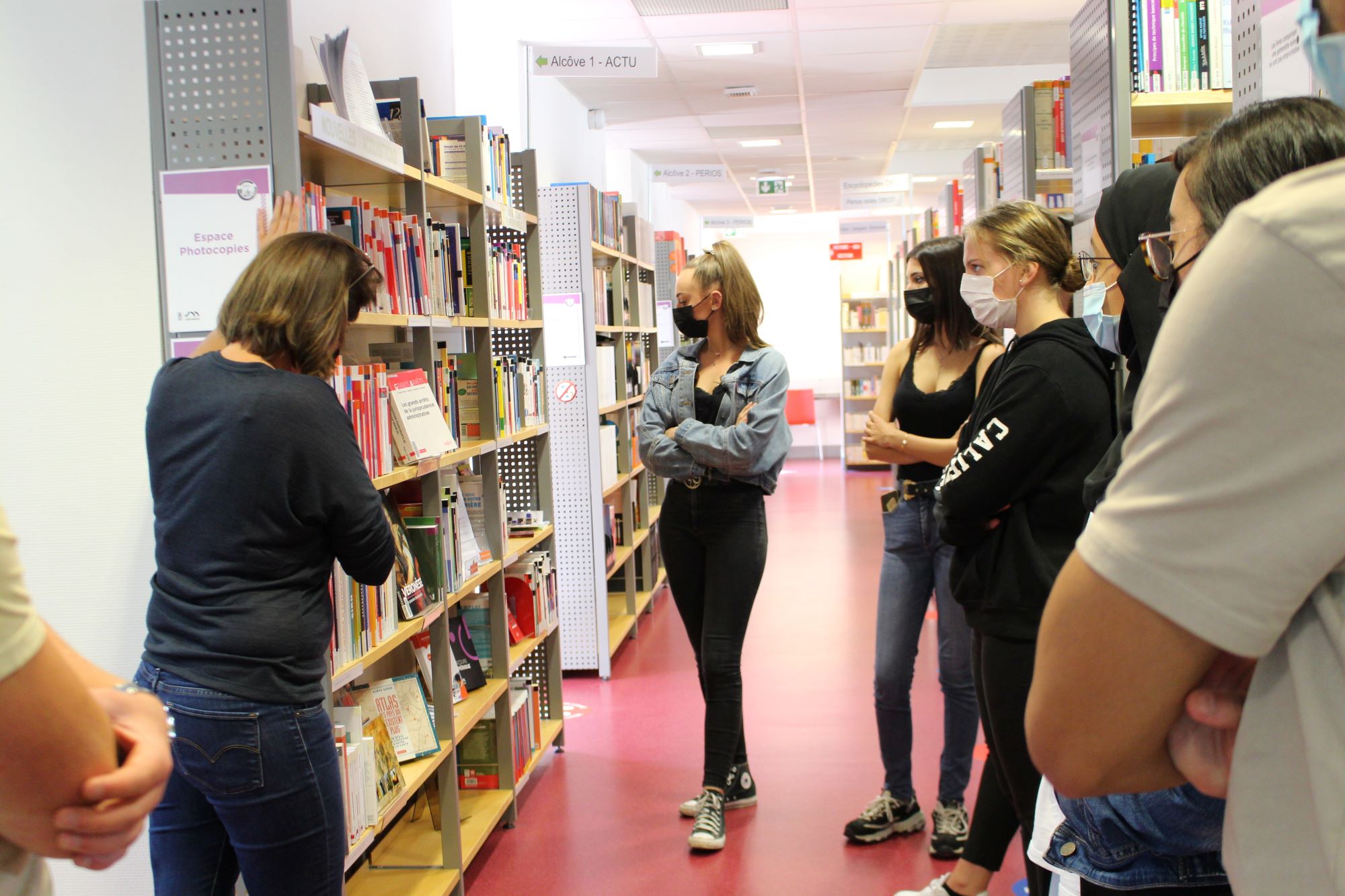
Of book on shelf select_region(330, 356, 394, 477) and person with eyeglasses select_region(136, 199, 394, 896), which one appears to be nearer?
person with eyeglasses select_region(136, 199, 394, 896)

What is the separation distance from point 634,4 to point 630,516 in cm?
287

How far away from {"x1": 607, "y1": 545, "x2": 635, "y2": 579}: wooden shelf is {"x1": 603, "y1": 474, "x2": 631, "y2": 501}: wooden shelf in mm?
303

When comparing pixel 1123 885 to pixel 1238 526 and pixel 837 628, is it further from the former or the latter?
pixel 837 628

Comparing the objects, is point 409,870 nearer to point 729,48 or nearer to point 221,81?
point 221,81

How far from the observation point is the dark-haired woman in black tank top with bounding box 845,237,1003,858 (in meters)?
2.95

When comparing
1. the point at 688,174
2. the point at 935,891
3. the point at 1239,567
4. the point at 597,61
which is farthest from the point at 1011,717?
the point at 688,174

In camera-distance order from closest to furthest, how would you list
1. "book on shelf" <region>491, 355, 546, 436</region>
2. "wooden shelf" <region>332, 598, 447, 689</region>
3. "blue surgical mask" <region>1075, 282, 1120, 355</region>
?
→ "blue surgical mask" <region>1075, 282, 1120, 355</region>
"wooden shelf" <region>332, 598, 447, 689</region>
"book on shelf" <region>491, 355, 546, 436</region>

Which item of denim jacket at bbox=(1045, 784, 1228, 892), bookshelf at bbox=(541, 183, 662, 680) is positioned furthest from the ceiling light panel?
denim jacket at bbox=(1045, 784, 1228, 892)

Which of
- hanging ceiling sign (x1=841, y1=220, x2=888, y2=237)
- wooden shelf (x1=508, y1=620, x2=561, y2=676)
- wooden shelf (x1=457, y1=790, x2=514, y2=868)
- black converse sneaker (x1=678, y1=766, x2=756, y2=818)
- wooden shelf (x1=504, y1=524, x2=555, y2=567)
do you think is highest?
hanging ceiling sign (x1=841, y1=220, x2=888, y2=237)

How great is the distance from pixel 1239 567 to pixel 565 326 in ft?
15.0

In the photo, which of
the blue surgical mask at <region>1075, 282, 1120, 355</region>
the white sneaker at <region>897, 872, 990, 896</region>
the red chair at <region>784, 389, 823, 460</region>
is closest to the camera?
the blue surgical mask at <region>1075, 282, 1120, 355</region>

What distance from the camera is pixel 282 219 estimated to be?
210cm

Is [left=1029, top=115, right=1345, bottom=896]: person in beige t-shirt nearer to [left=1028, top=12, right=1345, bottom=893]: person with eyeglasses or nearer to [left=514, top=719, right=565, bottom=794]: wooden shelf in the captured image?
[left=1028, top=12, right=1345, bottom=893]: person with eyeglasses

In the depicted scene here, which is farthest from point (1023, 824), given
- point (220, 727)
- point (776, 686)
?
point (776, 686)
